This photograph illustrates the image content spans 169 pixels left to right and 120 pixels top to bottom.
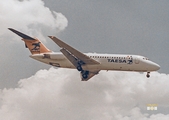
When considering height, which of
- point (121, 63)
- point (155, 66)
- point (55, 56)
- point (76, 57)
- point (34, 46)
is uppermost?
point (34, 46)

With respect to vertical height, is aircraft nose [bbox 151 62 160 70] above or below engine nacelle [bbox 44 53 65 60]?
below

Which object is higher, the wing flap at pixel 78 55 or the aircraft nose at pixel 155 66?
the wing flap at pixel 78 55

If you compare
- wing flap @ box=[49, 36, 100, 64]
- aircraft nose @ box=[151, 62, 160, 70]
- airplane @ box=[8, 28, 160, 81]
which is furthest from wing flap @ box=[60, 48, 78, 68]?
aircraft nose @ box=[151, 62, 160, 70]

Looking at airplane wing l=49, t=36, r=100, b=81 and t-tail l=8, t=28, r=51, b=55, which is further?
t-tail l=8, t=28, r=51, b=55

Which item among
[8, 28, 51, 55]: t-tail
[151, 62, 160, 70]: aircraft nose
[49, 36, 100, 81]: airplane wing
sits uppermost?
[8, 28, 51, 55]: t-tail

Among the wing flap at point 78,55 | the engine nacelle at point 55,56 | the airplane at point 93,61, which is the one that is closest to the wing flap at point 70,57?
the airplane at point 93,61

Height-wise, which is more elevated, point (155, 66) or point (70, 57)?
point (70, 57)

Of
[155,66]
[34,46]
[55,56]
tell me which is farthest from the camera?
[34,46]

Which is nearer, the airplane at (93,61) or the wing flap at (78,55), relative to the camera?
the wing flap at (78,55)

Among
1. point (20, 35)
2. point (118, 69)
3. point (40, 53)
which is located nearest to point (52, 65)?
point (40, 53)

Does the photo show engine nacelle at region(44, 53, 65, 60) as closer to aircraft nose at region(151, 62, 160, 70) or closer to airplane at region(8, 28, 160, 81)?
airplane at region(8, 28, 160, 81)

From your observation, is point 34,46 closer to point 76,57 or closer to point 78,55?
point 76,57

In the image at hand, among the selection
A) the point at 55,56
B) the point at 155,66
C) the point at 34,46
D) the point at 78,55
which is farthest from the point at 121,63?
the point at 34,46

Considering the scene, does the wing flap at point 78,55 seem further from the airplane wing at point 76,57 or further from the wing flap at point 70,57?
the wing flap at point 70,57
